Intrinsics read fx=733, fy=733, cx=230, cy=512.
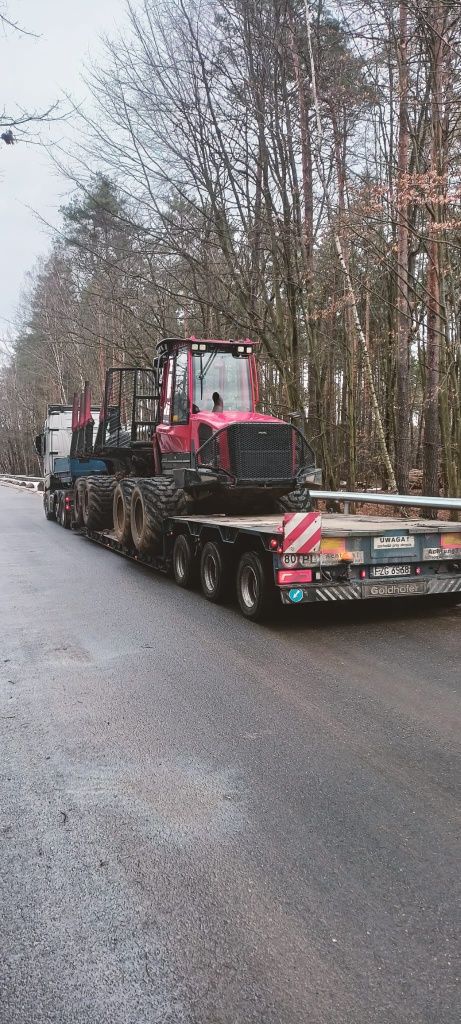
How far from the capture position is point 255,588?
7.63 meters

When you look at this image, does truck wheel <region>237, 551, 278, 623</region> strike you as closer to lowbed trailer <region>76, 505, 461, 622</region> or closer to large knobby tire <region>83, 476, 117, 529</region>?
lowbed trailer <region>76, 505, 461, 622</region>

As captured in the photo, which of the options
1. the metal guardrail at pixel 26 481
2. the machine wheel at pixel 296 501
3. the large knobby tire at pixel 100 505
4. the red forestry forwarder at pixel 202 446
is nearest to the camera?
the red forestry forwarder at pixel 202 446

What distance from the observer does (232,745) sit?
4305 millimetres

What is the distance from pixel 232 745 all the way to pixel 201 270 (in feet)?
57.8

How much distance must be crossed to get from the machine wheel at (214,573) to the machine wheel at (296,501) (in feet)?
6.33

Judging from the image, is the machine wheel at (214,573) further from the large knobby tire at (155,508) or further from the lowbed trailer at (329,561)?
the large knobby tire at (155,508)

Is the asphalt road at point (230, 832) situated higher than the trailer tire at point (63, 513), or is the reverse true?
the trailer tire at point (63, 513)

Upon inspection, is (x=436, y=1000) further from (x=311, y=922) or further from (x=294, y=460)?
(x=294, y=460)

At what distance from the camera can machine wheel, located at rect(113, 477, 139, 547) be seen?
12281 mm

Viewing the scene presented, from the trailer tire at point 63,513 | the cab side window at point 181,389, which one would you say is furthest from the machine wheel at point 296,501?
the trailer tire at point 63,513

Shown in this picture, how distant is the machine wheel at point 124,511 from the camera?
12.3 meters

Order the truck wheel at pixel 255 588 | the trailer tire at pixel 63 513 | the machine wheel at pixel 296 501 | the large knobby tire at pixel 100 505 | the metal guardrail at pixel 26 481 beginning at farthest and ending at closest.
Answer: the metal guardrail at pixel 26 481 → the trailer tire at pixel 63 513 → the large knobby tire at pixel 100 505 → the machine wheel at pixel 296 501 → the truck wheel at pixel 255 588

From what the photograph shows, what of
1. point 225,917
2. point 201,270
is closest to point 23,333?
point 201,270

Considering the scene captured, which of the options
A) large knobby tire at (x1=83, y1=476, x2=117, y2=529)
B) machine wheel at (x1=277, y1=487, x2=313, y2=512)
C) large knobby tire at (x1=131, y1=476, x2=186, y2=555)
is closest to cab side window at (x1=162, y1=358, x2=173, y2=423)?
large knobby tire at (x1=131, y1=476, x2=186, y2=555)
